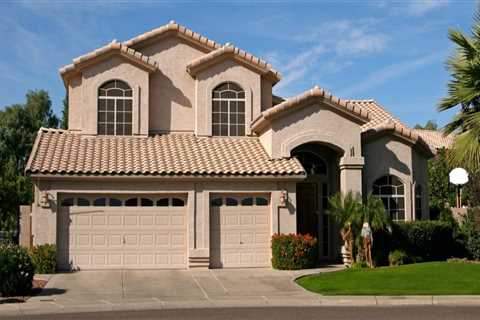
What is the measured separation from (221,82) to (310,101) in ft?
11.7

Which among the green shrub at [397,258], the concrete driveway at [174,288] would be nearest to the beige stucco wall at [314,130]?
the green shrub at [397,258]

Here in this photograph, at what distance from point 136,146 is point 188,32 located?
460cm

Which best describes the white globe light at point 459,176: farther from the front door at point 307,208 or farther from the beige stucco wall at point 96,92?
the beige stucco wall at point 96,92

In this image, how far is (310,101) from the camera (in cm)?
2206

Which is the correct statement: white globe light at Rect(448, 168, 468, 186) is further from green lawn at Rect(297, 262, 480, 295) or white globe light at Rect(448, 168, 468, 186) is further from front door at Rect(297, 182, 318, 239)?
front door at Rect(297, 182, 318, 239)

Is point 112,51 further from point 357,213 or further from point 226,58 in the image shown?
point 357,213

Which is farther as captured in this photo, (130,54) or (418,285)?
(130,54)

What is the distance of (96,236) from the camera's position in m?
20.8

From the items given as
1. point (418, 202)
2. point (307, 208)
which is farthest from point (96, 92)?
point (418, 202)

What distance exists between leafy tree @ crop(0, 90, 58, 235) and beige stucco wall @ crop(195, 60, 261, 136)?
21.0 m

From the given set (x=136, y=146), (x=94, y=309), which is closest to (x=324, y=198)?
(x=136, y=146)

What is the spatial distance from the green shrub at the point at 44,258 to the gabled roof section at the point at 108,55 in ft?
20.8

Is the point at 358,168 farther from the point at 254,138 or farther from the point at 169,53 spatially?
the point at 169,53

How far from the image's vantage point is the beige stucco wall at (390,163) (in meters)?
23.0
